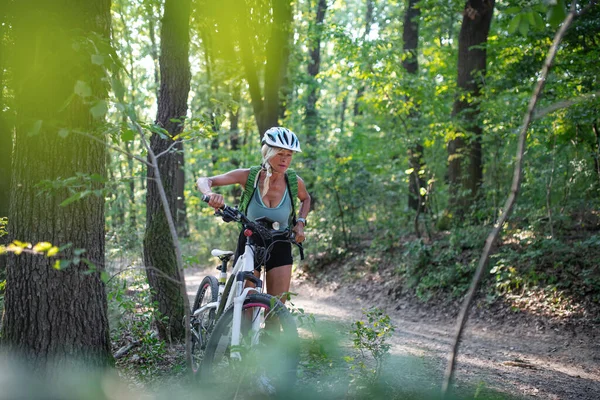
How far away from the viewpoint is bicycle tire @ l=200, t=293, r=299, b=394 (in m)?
2.53

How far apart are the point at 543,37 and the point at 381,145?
6310mm

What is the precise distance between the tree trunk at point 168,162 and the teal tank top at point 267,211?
1.81m

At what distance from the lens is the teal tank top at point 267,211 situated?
4.82 m

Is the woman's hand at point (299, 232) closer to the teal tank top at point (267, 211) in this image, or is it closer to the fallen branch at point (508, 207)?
the teal tank top at point (267, 211)

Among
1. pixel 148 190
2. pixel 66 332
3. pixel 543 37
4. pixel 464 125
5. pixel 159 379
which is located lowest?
pixel 159 379

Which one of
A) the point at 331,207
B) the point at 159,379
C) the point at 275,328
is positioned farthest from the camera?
the point at 331,207

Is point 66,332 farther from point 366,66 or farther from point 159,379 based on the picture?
point 366,66

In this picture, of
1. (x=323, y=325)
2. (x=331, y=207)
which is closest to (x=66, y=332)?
(x=323, y=325)

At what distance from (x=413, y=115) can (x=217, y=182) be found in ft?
29.5

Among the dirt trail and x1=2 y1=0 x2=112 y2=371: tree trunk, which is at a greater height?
x1=2 y1=0 x2=112 y2=371: tree trunk

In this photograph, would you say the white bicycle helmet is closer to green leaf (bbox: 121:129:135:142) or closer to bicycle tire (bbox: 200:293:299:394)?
bicycle tire (bbox: 200:293:299:394)

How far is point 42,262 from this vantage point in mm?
3998

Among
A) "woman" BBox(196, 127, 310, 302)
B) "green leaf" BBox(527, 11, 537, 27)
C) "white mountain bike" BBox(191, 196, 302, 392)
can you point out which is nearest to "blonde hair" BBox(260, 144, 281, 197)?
"woman" BBox(196, 127, 310, 302)

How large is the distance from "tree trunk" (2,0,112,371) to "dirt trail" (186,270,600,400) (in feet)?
8.90
